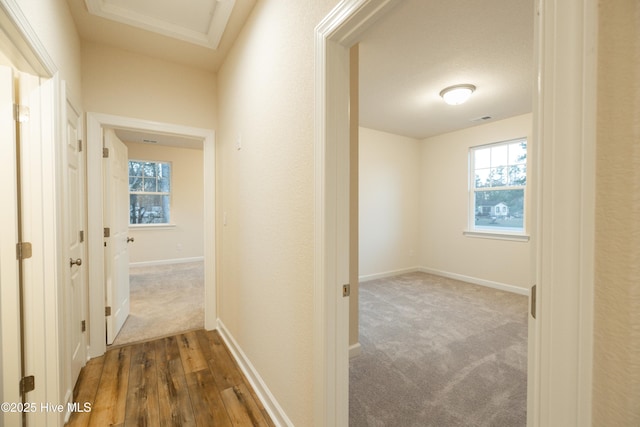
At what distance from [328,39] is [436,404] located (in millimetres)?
2250

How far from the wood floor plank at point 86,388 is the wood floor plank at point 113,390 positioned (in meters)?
0.03

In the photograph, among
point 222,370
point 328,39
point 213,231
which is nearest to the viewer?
point 328,39

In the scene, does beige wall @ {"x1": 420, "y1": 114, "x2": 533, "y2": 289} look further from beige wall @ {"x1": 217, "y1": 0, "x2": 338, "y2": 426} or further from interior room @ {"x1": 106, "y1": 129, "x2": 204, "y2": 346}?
interior room @ {"x1": 106, "y1": 129, "x2": 204, "y2": 346}

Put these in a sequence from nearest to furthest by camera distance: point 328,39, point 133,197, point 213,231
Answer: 1. point 328,39
2. point 213,231
3. point 133,197

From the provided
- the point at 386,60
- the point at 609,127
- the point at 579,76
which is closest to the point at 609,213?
the point at 609,127

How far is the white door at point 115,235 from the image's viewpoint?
2508 mm

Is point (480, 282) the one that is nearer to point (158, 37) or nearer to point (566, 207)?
point (566, 207)

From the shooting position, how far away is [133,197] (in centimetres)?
579

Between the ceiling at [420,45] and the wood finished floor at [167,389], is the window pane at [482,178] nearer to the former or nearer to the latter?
the ceiling at [420,45]

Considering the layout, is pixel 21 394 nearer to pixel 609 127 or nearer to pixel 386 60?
pixel 609 127

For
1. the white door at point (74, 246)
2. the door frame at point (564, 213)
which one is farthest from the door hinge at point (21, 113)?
the door frame at point (564, 213)

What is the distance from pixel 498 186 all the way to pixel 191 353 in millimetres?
4795

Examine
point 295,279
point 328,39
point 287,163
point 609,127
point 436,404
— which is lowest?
point 436,404

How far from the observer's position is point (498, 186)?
4.39 meters
